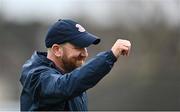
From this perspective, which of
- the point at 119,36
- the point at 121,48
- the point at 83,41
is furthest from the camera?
the point at 119,36

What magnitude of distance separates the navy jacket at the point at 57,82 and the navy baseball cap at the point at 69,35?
11cm

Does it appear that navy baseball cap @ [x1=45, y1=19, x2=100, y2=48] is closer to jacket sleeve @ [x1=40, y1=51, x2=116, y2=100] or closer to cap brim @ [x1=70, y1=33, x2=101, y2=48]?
cap brim @ [x1=70, y1=33, x2=101, y2=48]

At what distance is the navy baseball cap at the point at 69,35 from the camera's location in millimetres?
3559

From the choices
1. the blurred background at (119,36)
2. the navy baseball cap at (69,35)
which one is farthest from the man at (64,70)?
the blurred background at (119,36)

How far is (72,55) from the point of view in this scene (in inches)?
140

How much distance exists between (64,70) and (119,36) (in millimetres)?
20037

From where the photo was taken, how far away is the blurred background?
67.7 ft

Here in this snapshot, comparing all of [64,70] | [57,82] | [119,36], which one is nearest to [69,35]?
[64,70]

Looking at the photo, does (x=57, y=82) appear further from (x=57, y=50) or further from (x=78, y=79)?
(x=57, y=50)

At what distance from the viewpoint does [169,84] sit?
→ 19.2 metres

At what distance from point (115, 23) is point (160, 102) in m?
10.0

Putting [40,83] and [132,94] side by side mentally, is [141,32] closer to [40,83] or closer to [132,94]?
[132,94]

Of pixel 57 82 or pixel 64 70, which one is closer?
pixel 57 82

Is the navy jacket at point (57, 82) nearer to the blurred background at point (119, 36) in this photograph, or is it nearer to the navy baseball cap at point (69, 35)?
the navy baseball cap at point (69, 35)
